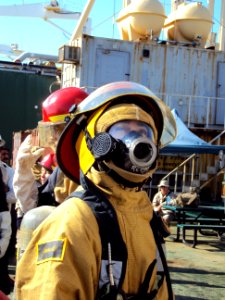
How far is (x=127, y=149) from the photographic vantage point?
1916mm

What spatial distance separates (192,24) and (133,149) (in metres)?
18.5

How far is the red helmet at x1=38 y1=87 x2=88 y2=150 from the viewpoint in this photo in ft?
11.0

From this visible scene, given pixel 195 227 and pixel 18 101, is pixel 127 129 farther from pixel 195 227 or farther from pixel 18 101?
pixel 18 101

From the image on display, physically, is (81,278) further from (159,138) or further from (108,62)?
(108,62)

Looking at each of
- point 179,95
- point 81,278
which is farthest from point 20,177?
point 179,95

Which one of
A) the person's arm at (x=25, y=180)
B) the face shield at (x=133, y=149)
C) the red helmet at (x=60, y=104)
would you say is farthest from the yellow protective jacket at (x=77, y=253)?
the person's arm at (x=25, y=180)

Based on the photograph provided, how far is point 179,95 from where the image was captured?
691 inches

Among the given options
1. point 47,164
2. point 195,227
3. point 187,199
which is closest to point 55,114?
point 47,164

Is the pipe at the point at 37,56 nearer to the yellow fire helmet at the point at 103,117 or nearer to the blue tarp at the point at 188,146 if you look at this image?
the blue tarp at the point at 188,146

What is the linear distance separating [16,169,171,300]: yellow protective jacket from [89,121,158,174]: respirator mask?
93mm

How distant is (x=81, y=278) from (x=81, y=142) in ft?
2.10

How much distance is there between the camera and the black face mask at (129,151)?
190 cm

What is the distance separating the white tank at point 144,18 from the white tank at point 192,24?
0.88 m

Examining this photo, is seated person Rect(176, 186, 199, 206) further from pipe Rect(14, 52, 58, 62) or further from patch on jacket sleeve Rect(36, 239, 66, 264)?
pipe Rect(14, 52, 58, 62)
